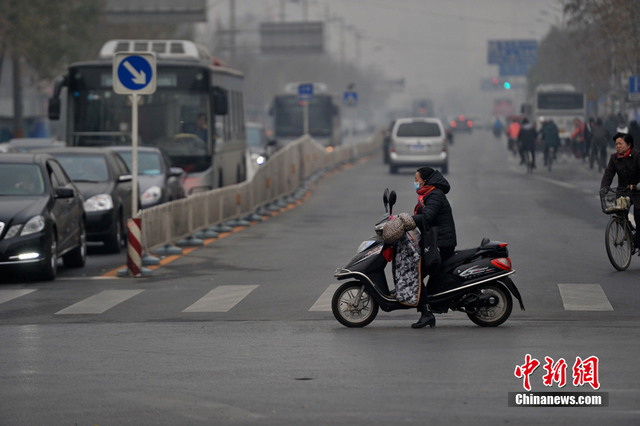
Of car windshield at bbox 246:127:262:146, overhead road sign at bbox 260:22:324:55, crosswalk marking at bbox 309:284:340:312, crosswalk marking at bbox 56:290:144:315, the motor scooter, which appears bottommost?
crosswalk marking at bbox 56:290:144:315

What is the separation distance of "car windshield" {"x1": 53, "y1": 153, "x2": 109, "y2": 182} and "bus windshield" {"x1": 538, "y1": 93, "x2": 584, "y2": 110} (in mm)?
43518

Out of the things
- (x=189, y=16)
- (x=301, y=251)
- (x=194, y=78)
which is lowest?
(x=301, y=251)

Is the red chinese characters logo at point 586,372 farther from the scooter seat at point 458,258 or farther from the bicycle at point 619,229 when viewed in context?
the bicycle at point 619,229

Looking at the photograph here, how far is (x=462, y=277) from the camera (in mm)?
10547

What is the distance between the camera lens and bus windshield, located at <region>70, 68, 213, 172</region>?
24.1 m

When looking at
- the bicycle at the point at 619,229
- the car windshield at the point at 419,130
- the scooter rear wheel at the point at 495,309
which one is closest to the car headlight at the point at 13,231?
the scooter rear wheel at the point at 495,309

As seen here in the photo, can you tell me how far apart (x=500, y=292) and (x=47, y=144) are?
2180 cm

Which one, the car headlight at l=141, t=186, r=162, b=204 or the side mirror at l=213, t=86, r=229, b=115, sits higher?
the side mirror at l=213, t=86, r=229, b=115

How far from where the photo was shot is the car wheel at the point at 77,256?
16.3m

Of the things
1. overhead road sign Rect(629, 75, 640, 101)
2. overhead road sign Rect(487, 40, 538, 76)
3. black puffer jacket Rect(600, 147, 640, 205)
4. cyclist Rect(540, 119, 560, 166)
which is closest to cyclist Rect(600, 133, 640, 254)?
black puffer jacket Rect(600, 147, 640, 205)

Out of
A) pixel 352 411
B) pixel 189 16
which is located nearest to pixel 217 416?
pixel 352 411

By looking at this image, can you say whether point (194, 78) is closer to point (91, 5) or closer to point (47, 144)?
point (47, 144)

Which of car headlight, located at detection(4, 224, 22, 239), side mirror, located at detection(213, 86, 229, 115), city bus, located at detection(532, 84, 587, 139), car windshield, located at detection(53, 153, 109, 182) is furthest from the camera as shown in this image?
city bus, located at detection(532, 84, 587, 139)

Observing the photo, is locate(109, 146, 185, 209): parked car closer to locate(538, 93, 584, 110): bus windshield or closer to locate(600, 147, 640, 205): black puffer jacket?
locate(600, 147, 640, 205): black puffer jacket
